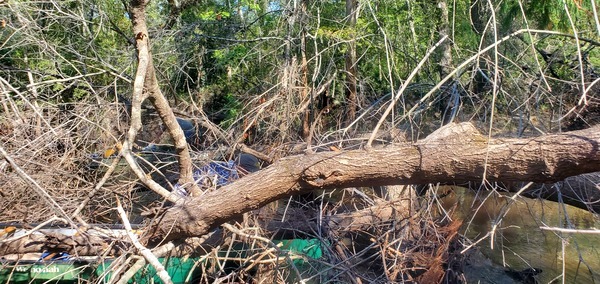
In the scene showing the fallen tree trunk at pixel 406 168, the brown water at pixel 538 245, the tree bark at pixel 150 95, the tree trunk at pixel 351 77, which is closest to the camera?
the fallen tree trunk at pixel 406 168

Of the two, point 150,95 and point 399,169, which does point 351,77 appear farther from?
point 399,169

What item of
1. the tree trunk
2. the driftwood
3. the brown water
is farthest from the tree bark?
the brown water

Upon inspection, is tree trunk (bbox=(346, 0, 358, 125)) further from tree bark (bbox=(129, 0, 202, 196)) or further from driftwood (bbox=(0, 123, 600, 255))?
driftwood (bbox=(0, 123, 600, 255))

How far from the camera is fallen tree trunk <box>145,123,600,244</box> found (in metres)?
2.38

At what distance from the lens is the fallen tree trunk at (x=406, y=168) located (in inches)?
93.7

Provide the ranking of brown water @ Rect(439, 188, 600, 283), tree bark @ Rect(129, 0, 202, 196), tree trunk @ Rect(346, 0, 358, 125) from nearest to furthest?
tree bark @ Rect(129, 0, 202, 196)
brown water @ Rect(439, 188, 600, 283)
tree trunk @ Rect(346, 0, 358, 125)

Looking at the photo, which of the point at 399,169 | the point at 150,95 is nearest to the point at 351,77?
the point at 150,95

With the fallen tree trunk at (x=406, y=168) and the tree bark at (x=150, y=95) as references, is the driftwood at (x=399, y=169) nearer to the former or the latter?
the fallen tree trunk at (x=406, y=168)

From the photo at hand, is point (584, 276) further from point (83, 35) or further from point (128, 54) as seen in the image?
point (83, 35)

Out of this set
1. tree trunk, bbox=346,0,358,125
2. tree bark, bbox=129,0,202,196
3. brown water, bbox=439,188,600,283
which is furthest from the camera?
tree trunk, bbox=346,0,358,125

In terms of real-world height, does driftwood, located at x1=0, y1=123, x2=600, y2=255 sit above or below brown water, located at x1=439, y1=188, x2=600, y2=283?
above

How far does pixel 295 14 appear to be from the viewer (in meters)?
6.04

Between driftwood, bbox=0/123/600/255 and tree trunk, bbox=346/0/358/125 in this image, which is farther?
tree trunk, bbox=346/0/358/125

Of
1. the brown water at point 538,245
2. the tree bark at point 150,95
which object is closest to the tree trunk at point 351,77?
the brown water at point 538,245
